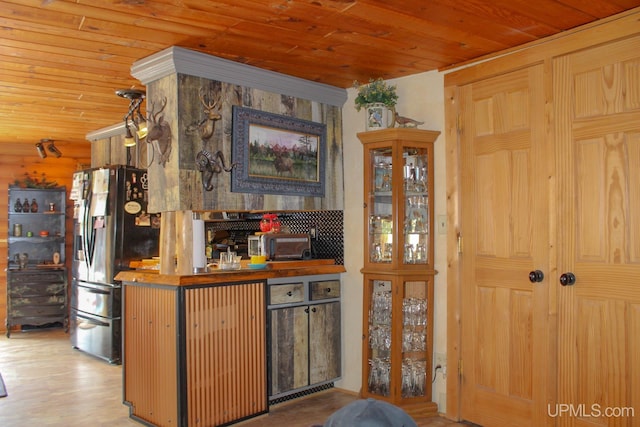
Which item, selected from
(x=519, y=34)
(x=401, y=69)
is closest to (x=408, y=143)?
(x=401, y=69)

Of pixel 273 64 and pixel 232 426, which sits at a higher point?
pixel 273 64

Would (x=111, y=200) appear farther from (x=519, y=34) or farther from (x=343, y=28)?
(x=519, y=34)

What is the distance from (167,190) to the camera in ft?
12.2

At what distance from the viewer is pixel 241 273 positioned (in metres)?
3.88

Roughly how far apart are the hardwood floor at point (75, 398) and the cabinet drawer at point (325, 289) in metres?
0.78

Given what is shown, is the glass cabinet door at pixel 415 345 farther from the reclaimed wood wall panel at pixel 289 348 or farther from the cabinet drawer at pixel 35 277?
the cabinet drawer at pixel 35 277

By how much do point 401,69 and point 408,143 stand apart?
541 millimetres

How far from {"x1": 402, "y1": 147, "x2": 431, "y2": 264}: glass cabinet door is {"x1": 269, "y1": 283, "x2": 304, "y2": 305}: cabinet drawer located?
828 mm

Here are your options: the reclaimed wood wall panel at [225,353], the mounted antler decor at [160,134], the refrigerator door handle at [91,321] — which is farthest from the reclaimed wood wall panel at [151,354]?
the refrigerator door handle at [91,321]

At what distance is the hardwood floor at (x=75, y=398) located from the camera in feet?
12.9

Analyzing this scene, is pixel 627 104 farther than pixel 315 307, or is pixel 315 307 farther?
pixel 315 307

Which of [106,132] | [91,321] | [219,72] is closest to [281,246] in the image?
[219,72]

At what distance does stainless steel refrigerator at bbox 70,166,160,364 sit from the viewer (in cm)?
561

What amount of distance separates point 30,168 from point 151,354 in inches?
194
